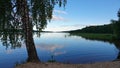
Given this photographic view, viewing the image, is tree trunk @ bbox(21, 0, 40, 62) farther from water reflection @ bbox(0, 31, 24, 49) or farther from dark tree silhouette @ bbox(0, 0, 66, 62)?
water reflection @ bbox(0, 31, 24, 49)

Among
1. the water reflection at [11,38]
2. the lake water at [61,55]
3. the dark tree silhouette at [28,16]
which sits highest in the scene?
the dark tree silhouette at [28,16]

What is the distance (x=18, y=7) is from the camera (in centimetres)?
1730

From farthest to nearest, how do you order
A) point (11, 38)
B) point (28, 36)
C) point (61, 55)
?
point (61, 55) < point (11, 38) < point (28, 36)

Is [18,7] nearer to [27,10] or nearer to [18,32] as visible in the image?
[27,10]

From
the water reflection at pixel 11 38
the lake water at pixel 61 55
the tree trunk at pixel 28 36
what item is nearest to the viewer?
the tree trunk at pixel 28 36

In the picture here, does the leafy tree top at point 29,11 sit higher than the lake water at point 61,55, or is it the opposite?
the leafy tree top at point 29,11

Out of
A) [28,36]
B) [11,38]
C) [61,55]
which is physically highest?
[28,36]

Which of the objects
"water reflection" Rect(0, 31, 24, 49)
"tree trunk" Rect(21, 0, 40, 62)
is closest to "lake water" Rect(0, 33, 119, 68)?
"water reflection" Rect(0, 31, 24, 49)

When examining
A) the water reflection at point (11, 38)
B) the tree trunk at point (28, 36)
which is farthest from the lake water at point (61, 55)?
the tree trunk at point (28, 36)

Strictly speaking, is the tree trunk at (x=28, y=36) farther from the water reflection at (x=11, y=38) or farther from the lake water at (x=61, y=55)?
the water reflection at (x=11, y=38)

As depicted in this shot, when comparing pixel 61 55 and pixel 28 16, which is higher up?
pixel 28 16

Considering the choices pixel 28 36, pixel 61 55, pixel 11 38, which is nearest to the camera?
pixel 28 36

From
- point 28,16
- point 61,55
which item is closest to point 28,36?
point 28,16

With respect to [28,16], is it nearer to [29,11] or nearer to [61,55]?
[29,11]
